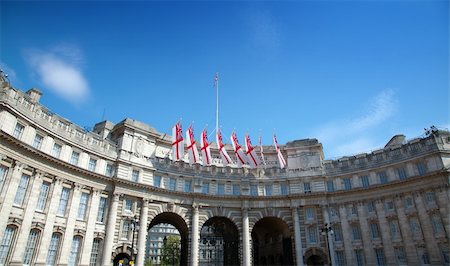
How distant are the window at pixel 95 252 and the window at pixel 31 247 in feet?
20.5

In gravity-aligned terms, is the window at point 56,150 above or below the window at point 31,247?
above

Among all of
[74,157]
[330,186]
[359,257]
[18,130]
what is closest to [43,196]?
[74,157]

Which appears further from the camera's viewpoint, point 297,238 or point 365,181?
point 365,181

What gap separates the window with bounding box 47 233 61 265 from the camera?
30.9 m

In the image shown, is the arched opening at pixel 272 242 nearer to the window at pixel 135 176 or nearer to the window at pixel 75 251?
the window at pixel 135 176

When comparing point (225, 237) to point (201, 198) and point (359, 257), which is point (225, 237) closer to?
point (201, 198)

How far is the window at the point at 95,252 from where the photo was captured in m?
34.2

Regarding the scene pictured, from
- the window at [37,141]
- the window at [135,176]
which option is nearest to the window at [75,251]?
the window at [135,176]

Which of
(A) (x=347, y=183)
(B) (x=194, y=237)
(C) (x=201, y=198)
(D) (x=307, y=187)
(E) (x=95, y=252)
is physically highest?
(A) (x=347, y=183)

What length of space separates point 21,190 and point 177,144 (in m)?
17.4

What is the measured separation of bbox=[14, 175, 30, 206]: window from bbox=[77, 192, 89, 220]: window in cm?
634

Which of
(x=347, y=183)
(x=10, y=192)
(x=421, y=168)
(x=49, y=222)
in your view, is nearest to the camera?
(x=10, y=192)

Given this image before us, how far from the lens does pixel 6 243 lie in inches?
1081

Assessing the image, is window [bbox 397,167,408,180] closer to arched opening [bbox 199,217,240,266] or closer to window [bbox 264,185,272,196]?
window [bbox 264,185,272,196]
